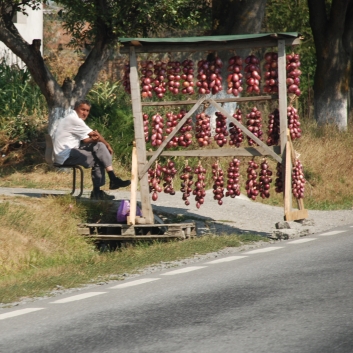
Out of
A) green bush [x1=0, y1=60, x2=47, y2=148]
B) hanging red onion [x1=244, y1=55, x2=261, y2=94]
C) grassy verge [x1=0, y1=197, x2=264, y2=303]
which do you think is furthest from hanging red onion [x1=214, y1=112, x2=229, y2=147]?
green bush [x1=0, y1=60, x2=47, y2=148]

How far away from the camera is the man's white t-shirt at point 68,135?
625 inches

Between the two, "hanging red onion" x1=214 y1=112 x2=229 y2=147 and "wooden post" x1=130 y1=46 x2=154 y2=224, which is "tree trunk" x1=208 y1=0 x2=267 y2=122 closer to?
"hanging red onion" x1=214 y1=112 x2=229 y2=147

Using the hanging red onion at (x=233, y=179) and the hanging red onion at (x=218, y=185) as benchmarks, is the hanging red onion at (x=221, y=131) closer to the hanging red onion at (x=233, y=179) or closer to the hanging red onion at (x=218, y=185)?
the hanging red onion at (x=233, y=179)

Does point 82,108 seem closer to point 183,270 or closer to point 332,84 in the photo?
point 183,270

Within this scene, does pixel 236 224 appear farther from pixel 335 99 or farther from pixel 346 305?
pixel 335 99

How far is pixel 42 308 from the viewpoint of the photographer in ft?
30.5

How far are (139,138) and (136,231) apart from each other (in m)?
1.29

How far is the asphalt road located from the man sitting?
178 inches

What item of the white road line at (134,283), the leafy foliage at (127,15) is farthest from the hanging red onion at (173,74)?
the leafy foliage at (127,15)

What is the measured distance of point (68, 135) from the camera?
1598 centimetres

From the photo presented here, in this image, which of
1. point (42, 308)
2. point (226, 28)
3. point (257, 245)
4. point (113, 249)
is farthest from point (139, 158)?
point (226, 28)

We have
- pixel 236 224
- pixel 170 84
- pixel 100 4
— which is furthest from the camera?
pixel 100 4

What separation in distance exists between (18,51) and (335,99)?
25.4 feet

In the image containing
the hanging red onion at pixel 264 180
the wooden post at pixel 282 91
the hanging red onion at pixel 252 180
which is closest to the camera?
the wooden post at pixel 282 91
